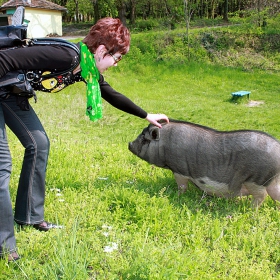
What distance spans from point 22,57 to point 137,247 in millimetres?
1498

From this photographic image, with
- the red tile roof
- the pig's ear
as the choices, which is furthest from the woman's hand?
the red tile roof

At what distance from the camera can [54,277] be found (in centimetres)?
218

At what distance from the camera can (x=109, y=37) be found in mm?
2822

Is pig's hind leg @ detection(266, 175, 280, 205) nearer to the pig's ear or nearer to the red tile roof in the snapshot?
the pig's ear

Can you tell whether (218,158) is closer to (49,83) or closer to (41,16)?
(49,83)

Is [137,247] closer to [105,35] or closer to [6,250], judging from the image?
[6,250]

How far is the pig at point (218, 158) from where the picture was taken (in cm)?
357

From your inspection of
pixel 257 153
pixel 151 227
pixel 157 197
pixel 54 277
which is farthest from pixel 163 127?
pixel 54 277

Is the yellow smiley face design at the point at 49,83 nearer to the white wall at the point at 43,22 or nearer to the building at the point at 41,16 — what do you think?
the building at the point at 41,16

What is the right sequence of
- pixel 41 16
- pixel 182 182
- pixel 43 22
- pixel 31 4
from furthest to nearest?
pixel 43 22, pixel 41 16, pixel 31 4, pixel 182 182

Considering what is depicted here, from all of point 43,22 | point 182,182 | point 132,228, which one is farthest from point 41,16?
point 132,228

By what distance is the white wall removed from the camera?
95.6 feet

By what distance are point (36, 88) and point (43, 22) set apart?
1162 inches

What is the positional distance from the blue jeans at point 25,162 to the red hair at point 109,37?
2.34ft
